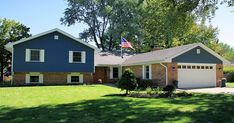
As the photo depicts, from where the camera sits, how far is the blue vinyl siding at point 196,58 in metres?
27.2

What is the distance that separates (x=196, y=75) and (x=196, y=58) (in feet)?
5.12

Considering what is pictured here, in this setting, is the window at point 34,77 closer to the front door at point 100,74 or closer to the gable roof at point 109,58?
the gable roof at point 109,58

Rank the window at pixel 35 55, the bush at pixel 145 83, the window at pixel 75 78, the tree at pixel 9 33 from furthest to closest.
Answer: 1. the tree at pixel 9 33
2. the window at pixel 75 78
3. the window at pixel 35 55
4. the bush at pixel 145 83

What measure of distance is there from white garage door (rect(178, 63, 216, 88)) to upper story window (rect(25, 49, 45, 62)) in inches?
517

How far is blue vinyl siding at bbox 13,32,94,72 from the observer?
29.3 meters

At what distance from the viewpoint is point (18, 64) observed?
29.2m

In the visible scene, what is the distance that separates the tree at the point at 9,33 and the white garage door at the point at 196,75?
927 inches

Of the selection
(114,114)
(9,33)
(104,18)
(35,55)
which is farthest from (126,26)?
(114,114)

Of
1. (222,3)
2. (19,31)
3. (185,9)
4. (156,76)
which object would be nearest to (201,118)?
(185,9)

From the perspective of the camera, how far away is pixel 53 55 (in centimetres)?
3044

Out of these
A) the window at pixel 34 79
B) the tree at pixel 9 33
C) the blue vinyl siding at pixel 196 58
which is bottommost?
the window at pixel 34 79

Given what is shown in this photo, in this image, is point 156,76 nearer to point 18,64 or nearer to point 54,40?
point 54,40

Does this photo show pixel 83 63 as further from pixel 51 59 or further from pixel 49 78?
pixel 49 78

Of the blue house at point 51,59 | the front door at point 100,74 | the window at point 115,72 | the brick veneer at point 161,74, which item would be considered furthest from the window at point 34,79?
the brick veneer at point 161,74
